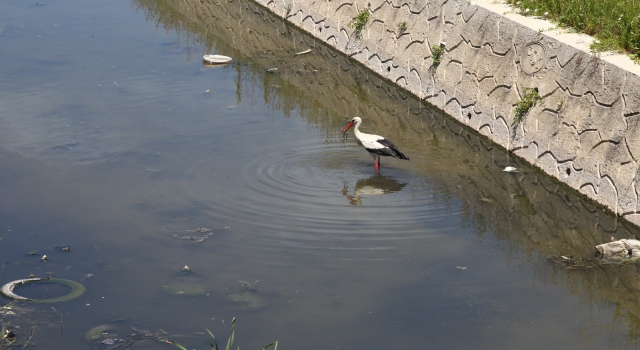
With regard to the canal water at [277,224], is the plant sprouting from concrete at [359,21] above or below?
above

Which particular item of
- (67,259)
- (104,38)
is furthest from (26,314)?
(104,38)

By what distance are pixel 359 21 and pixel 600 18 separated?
549 centimetres

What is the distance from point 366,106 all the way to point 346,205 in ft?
14.3

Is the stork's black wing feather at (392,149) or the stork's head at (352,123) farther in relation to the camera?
the stork's head at (352,123)

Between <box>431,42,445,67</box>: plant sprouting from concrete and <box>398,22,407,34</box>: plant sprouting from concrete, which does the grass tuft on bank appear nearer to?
<box>431,42,445,67</box>: plant sprouting from concrete

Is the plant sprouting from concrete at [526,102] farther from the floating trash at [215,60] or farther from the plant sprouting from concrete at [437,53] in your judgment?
the floating trash at [215,60]

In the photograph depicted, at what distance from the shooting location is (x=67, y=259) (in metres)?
8.31

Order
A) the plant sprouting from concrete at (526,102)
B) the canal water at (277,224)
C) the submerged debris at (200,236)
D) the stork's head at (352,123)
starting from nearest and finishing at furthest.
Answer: the canal water at (277,224) → the submerged debris at (200,236) → the plant sprouting from concrete at (526,102) → the stork's head at (352,123)

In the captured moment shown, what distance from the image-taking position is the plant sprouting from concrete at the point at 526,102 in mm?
11320

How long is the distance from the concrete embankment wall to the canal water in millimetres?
305

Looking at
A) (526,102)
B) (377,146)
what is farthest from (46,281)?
(526,102)

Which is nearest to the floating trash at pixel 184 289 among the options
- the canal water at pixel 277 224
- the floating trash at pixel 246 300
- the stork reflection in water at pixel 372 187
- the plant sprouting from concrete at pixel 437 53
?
the canal water at pixel 277 224

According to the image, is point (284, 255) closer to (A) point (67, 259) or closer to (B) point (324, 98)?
(A) point (67, 259)

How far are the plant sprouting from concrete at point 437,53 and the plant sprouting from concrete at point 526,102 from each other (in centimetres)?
233
